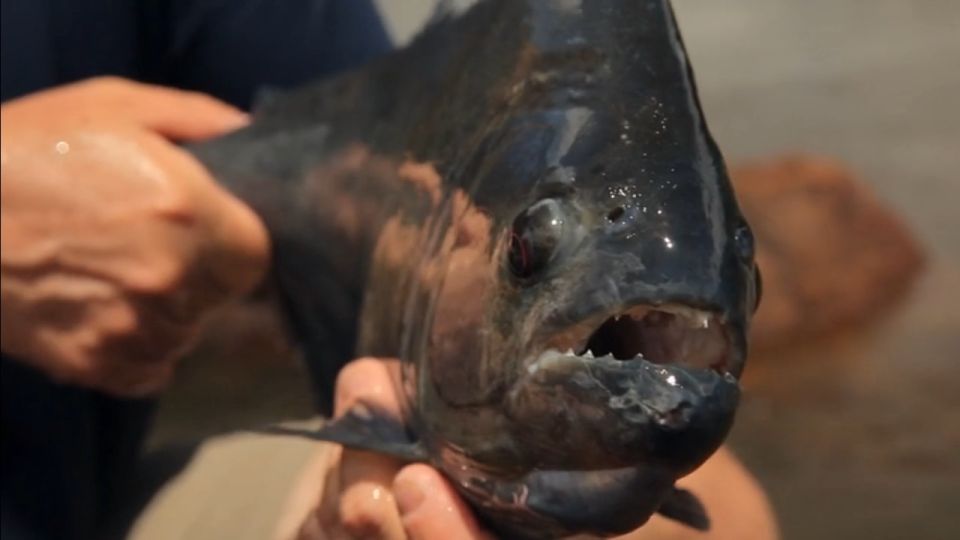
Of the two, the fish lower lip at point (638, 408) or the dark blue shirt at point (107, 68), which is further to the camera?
the dark blue shirt at point (107, 68)

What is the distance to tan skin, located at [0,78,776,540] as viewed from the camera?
2.15 ft

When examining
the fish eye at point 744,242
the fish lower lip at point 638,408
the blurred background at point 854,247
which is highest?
the fish eye at point 744,242

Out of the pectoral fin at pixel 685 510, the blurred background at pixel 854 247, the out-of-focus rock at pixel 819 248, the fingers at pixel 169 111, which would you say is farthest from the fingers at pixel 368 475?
the out-of-focus rock at pixel 819 248

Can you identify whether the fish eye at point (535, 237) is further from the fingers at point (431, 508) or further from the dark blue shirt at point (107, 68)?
the dark blue shirt at point (107, 68)

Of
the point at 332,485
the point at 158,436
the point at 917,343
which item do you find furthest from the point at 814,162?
the point at 332,485

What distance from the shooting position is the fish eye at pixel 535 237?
0.40m

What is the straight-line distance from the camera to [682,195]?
0.39m

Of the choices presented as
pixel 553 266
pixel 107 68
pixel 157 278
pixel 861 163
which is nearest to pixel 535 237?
pixel 553 266

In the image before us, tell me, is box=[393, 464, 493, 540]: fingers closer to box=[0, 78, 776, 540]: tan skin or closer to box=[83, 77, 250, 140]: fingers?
box=[0, 78, 776, 540]: tan skin

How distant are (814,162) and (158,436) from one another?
116 centimetres

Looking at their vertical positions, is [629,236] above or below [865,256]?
above

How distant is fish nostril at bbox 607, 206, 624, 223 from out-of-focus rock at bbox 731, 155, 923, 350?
1202 millimetres

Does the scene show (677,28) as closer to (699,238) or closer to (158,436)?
(699,238)

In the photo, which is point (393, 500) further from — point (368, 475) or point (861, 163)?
point (861, 163)
